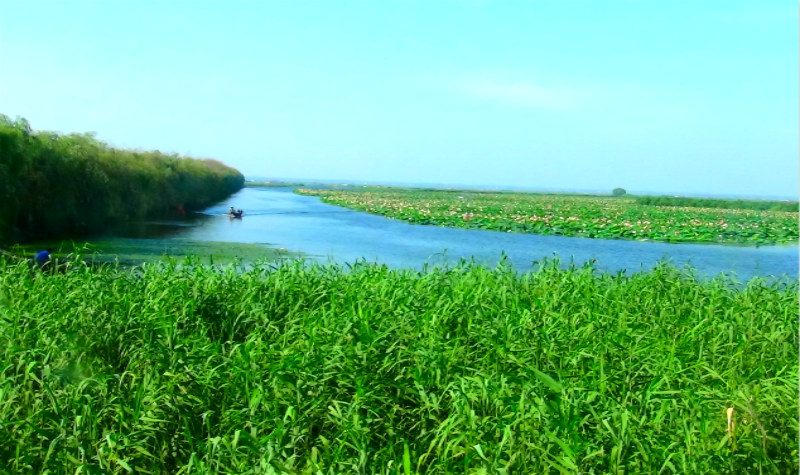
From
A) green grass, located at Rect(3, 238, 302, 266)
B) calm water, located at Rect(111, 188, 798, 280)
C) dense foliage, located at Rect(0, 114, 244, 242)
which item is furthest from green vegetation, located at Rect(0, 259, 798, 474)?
dense foliage, located at Rect(0, 114, 244, 242)

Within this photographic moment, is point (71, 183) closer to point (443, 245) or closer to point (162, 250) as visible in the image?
point (162, 250)

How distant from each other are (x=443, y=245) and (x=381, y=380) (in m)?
8.96

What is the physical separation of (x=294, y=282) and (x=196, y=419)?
1.89 meters

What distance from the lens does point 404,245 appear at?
11352mm

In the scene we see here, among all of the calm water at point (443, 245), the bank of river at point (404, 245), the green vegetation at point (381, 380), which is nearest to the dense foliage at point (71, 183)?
the bank of river at point (404, 245)

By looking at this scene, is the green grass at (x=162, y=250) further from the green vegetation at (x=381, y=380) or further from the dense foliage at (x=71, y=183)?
the green vegetation at (x=381, y=380)

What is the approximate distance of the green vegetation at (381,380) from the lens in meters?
2.20

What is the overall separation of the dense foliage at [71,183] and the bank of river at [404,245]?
0.60 metres

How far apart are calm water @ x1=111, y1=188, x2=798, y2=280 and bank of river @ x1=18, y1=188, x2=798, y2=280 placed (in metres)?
0.01

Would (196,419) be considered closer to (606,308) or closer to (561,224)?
(606,308)

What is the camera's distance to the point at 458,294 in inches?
165

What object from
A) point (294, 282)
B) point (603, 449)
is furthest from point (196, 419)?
point (294, 282)

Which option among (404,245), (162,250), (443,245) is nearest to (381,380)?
(162,250)

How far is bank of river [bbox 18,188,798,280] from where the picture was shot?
9.48m
